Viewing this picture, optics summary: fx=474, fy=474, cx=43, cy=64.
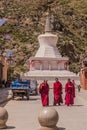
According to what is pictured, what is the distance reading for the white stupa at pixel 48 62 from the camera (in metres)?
66.9

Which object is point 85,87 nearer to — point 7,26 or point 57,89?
point 57,89

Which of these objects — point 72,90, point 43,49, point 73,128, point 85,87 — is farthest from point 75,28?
point 73,128

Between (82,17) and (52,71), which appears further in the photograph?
(82,17)

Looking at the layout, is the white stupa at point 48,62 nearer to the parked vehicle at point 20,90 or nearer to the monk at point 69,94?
the parked vehicle at point 20,90

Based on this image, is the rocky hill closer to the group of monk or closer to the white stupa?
the white stupa

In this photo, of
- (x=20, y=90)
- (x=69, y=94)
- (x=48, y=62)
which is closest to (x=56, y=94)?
(x=69, y=94)

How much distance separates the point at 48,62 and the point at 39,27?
31.2 meters

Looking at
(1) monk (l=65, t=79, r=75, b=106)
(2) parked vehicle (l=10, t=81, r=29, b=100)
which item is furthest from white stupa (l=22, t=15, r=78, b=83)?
(1) monk (l=65, t=79, r=75, b=106)

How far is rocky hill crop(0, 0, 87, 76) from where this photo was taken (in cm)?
9038

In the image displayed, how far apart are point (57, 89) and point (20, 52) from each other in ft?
209

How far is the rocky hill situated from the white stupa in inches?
291

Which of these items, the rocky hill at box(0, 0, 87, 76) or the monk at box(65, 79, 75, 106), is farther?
the rocky hill at box(0, 0, 87, 76)

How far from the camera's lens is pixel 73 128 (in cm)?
1430

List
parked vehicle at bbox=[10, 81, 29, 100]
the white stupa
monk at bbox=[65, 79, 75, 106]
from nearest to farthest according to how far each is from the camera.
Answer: monk at bbox=[65, 79, 75, 106]
parked vehicle at bbox=[10, 81, 29, 100]
the white stupa
